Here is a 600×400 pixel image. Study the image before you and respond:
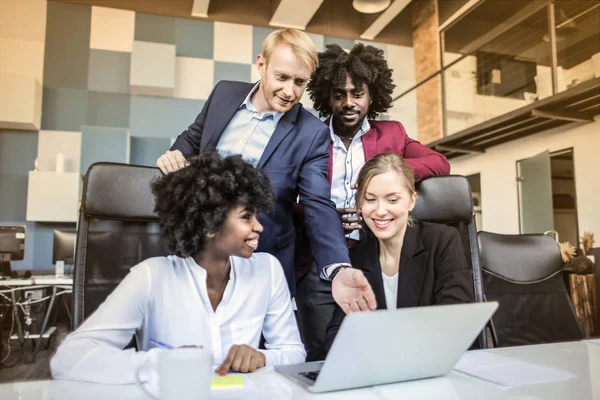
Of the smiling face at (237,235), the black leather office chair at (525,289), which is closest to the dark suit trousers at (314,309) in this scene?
the smiling face at (237,235)

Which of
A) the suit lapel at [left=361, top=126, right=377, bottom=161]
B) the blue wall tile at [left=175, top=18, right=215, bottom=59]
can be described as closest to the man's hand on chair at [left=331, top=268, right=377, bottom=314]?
the suit lapel at [left=361, top=126, right=377, bottom=161]

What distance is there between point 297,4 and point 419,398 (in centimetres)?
630

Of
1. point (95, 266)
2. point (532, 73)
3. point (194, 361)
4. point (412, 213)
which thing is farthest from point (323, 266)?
point (532, 73)

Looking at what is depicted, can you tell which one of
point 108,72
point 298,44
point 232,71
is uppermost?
point 232,71

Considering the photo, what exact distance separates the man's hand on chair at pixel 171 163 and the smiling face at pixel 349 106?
731 mm

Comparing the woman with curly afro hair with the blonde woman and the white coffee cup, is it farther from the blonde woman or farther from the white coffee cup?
the white coffee cup

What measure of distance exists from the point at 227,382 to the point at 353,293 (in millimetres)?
467

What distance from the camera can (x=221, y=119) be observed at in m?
1.62

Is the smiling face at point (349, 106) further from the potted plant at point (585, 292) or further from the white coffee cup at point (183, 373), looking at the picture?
the potted plant at point (585, 292)

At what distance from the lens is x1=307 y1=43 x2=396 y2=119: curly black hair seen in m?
1.86

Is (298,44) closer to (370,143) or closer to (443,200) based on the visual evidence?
(370,143)

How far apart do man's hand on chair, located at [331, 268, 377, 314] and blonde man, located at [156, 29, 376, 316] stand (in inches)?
5.6

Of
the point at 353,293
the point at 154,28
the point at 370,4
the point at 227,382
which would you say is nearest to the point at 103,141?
the point at 154,28

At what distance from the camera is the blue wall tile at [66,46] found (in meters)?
5.83
